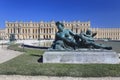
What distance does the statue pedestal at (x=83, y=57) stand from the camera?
11.6 metres

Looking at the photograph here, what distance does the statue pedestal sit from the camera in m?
A: 11.6

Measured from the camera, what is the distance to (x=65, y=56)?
11719mm

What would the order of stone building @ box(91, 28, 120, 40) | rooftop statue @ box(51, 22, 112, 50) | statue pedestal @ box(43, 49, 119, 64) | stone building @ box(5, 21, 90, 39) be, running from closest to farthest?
statue pedestal @ box(43, 49, 119, 64) → rooftop statue @ box(51, 22, 112, 50) → stone building @ box(5, 21, 90, 39) → stone building @ box(91, 28, 120, 40)

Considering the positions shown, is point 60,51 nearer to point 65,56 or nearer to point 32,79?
point 65,56

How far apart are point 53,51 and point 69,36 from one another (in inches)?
55.0

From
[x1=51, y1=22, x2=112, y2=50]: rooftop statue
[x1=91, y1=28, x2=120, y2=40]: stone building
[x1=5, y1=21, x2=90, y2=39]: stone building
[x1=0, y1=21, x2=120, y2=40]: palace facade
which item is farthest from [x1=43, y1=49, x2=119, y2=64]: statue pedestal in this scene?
[x1=91, y1=28, x2=120, y2=40]: stone building

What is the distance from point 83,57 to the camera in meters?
11.6

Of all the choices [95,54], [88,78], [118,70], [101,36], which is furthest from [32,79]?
[101,36]

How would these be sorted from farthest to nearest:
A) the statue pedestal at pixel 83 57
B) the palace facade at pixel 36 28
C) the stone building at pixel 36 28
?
the palace facade at pixel 36 28
the stone building at pixel 36 28
the statue pedestal at pixel 83 57

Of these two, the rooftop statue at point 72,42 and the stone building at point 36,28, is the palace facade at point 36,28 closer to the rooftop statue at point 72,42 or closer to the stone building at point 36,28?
the stone building at point 36,28

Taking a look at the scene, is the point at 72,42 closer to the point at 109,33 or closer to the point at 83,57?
the point at 83,57

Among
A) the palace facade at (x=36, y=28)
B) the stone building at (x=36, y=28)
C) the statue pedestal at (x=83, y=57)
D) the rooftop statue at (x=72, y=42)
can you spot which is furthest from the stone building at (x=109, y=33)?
the statue pedestal at (x=83, y=57)

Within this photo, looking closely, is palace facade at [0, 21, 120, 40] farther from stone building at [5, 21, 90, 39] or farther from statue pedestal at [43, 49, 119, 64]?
statue pedestal at [43, 49, 119, 64]

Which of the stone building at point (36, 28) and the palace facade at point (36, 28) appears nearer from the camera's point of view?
the stone building at point (36, 28)
